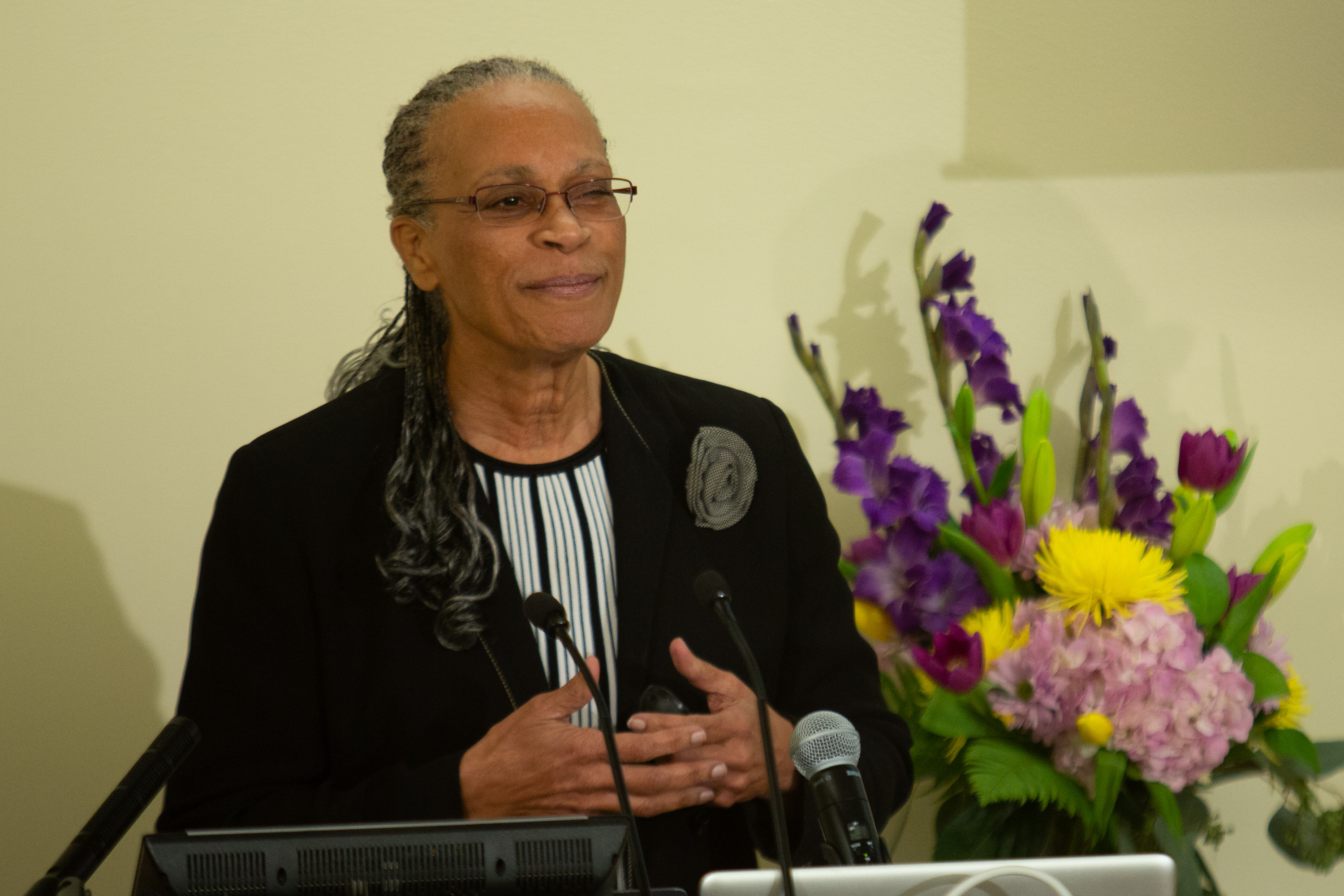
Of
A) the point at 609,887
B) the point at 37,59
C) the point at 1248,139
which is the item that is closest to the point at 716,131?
the point at 1248,139

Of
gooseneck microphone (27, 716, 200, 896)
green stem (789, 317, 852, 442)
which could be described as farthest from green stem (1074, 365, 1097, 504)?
gooseneck microphone (27, 716, 200, 896)

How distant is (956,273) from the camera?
198 centimetres

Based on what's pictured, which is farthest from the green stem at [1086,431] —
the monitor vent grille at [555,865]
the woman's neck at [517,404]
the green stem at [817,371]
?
the monitor vent grille at [555,865]

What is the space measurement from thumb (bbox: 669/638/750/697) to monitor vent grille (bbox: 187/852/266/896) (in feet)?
1.81

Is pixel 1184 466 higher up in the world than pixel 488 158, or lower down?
lower down

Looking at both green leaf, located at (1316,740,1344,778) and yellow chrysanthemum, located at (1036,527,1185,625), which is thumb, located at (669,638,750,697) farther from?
→ green leaf, located at (1316,740,1344,778)

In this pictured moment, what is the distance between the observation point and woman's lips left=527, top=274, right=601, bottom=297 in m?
1.39

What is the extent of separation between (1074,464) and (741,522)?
0.91 m

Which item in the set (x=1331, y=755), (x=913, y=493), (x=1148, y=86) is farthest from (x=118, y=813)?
(x=1148, y=86)

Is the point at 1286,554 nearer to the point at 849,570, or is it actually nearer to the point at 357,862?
the point at 849,570

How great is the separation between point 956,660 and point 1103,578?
0.75 ft

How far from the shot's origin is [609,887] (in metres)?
0.83

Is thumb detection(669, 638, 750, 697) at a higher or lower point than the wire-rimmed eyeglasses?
lower

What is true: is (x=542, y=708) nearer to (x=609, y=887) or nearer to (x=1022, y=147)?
(x=609, y=887)
